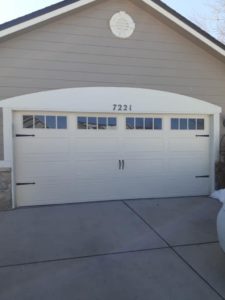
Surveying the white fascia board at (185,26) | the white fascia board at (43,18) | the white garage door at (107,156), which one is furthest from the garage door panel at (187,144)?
the white fascia board at (43,18)

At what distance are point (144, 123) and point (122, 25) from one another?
90.8 inches

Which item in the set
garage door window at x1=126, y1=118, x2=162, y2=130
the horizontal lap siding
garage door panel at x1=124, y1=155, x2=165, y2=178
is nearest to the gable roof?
the horizontal lap siding

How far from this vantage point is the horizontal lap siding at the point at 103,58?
6.63 m

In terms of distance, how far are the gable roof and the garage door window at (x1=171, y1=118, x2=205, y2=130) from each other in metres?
1.79

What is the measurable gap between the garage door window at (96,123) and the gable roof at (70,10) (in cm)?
222

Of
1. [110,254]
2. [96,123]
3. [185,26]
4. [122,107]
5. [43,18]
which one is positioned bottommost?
[110,254]

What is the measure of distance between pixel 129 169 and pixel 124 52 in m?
2.74

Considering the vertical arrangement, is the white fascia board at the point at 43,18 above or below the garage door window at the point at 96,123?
above

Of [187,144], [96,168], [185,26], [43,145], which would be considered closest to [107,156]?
[96,168]

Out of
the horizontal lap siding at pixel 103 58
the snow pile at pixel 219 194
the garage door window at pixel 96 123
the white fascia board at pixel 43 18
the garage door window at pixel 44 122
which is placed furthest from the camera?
the snow pile at pixel 219 194

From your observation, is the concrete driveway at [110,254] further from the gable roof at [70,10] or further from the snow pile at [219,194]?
the gable roof at [70,10]

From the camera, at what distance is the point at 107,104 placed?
715 cm

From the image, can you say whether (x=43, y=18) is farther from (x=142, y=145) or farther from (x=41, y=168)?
(x=142, y=145)

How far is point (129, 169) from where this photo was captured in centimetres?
754
